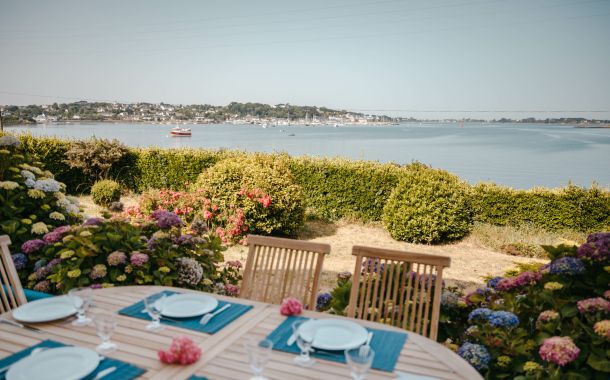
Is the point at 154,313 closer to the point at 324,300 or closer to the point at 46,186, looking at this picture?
the point at 324,300

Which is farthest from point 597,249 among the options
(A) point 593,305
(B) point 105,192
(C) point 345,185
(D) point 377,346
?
(B) point 105,192

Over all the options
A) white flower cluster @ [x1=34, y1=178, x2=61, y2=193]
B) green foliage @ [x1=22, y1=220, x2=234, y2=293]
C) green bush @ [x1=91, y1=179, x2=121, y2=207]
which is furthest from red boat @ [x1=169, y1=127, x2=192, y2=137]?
green foliage @ [x1=22, y1=220, x2=234, y2=293]

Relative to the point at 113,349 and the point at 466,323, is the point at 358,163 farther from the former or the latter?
the point at 113,349

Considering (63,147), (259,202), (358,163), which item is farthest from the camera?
(63,147)

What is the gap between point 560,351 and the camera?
6.34ft

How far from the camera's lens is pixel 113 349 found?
1.57 metres

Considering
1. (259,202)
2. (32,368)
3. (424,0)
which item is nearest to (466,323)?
(32,368)

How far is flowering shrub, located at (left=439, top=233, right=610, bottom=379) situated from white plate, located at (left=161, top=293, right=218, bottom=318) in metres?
1.48

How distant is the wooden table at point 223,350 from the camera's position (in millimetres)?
1422

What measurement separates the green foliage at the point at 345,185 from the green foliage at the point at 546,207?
191 cm

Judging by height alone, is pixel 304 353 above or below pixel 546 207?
above

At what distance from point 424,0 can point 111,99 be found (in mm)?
31226

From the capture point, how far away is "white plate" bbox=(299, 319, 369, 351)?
1612 millimetres

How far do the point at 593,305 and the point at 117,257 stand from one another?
3066 millimetres
